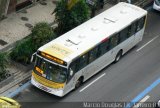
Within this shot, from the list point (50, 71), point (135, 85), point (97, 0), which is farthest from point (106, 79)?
point (97, 0)

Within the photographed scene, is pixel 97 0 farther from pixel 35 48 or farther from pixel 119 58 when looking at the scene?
pixel 35 48

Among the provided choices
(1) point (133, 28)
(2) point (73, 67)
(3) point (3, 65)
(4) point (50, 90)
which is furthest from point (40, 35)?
(1) point (133, 28)

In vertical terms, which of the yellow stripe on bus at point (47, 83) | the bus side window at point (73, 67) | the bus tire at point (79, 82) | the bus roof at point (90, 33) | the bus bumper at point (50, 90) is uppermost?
the bus roof at point (90, 33)

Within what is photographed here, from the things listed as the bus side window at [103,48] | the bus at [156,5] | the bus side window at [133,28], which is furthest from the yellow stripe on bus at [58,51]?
the bus at [156,5]

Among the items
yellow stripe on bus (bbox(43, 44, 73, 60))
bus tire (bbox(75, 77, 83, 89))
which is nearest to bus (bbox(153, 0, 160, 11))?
bus tire (bbox(75, 77, 83, 89))

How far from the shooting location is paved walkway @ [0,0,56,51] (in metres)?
34.7

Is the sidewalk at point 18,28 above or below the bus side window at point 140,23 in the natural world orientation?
below

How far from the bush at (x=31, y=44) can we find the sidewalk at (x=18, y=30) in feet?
1.72

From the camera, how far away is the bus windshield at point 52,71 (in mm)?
28500

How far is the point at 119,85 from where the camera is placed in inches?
1233

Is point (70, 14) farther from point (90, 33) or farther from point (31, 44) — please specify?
point (31, 44)

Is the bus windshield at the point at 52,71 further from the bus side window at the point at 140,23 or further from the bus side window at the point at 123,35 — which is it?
the bus side window at the point at 140,23

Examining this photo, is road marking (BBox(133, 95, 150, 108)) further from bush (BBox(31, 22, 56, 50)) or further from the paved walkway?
the paved walkway

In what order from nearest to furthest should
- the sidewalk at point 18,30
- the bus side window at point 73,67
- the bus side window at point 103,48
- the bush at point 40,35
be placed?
the bus side window at point 73,67, the sidewalk at point 18,30, the bus side window at point 103,48, the bush at point 40,35
